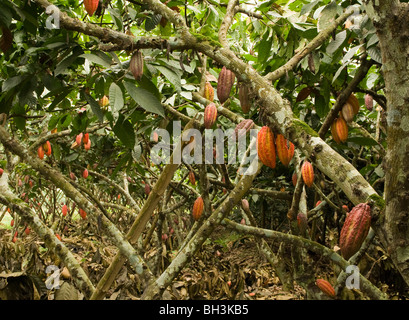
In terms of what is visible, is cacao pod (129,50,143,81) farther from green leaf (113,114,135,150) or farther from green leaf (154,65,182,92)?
green leaf (113,114,135,150)

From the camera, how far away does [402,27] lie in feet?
1.98

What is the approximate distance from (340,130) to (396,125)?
605 mm

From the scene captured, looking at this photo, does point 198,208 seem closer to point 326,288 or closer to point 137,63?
point 326,288

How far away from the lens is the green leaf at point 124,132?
1190 mm

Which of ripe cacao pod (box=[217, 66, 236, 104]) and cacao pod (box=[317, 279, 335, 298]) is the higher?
ripe cacao pod (box=[217, 66, 236, 104])

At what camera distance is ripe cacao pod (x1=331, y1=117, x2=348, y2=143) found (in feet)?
3.95

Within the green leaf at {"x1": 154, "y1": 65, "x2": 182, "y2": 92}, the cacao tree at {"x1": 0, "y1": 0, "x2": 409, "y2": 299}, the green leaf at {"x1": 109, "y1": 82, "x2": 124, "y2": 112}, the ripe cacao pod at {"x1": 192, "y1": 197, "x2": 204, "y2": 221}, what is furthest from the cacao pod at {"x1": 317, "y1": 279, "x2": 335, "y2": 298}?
the green leaf at {"x1": 109, "y1": 82, "x2": 124, "y2": 112}

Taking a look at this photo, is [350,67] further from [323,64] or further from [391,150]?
[391,150]

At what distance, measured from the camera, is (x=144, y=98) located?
969mm

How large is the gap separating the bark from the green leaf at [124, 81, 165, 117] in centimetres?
57

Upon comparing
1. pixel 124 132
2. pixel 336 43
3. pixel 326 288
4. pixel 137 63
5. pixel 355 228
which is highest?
pixel 336 43

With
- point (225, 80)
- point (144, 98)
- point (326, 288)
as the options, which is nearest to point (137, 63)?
point (144, 98)
